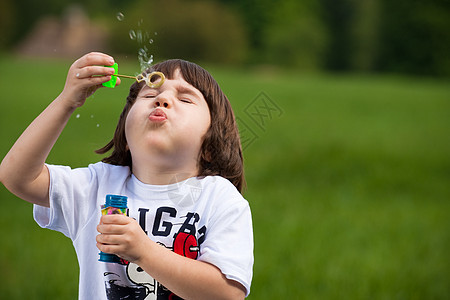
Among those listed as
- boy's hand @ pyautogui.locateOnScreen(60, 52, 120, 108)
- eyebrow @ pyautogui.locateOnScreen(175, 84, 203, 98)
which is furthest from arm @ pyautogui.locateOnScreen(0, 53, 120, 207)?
eyebrow @ pyautogui.locateOnScreen(175, 84, 203, 98)

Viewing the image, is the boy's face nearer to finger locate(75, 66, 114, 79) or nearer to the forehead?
the forehead

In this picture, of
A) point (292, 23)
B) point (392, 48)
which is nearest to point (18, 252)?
point (292, 23)

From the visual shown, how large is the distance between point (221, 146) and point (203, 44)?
1207 centimetres

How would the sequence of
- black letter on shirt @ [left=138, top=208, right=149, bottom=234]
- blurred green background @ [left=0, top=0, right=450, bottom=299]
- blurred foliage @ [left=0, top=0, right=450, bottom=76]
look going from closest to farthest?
black letter on shirt @ [left=138, top=208, right=149, bottom=234] < blurred green background @ [left=0, top=0, right=450, bottom=299] < blurred foliage @ [left=0, top=0, right=450, bottom=76]

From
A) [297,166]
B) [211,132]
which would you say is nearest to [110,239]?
[211,132]

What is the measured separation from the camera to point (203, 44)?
529 inches

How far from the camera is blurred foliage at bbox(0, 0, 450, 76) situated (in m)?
13.5

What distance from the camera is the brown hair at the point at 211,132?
1623 mm

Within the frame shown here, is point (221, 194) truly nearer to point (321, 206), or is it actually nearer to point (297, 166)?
point (321, 206)

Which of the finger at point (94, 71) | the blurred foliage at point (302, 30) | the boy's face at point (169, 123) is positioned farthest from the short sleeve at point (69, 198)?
the blurred foliage at point (302, 30)

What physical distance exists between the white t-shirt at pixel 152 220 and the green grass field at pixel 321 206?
40cm

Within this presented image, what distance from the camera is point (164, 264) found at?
133cm

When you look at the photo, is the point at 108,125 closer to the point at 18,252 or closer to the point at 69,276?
the point at 18,252

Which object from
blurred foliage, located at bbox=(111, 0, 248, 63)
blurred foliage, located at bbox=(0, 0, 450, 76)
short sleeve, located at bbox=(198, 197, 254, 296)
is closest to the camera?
short sleeve, located at bbox=(198, 197, 254, 296)
